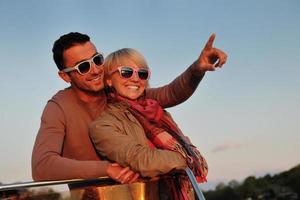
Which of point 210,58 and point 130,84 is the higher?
point 210,58

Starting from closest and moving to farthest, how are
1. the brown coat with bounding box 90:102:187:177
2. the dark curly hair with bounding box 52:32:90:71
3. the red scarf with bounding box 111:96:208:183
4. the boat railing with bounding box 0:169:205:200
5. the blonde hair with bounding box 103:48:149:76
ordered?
1. the boat railing with bounding box 0:169:205:200
2. the brown coat with bounding box 90:102:187:177
3. the red scarf with bounding box 111:96:208:183
4. the blonde hair with bounding box 103:48:149:76
5. the dark curly hair with bounding box 52:32:90:71

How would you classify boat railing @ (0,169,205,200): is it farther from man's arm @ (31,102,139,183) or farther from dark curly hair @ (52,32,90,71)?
dark curly hair @ (52,32,90,71)

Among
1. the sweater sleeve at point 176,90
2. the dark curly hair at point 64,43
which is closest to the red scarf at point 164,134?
the sweater sleeve at point 176,90

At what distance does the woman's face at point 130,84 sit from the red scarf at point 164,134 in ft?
0.13

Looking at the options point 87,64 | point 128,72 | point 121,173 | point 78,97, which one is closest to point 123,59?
point 128,72

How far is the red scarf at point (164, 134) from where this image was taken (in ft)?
10.1

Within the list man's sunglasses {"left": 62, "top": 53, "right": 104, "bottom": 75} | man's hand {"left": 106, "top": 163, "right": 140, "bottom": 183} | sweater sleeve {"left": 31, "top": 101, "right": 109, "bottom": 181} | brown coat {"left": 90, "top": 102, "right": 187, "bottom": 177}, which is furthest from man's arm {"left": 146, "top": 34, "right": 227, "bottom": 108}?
man's hand {"left": 106, "top": 163, "right": 140, "bottom": 183}

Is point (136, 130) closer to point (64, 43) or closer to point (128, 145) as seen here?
point (128, 145)

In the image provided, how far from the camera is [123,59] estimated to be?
3488mm

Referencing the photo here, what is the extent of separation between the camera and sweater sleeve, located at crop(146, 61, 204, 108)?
3.82 meters

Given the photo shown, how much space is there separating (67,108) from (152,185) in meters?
1.35

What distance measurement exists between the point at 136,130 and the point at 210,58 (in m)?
0.75

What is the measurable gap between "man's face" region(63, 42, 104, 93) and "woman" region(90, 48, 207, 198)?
8 cm

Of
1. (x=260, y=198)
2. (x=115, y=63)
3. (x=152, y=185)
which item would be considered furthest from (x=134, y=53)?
(x=260, y=198)
